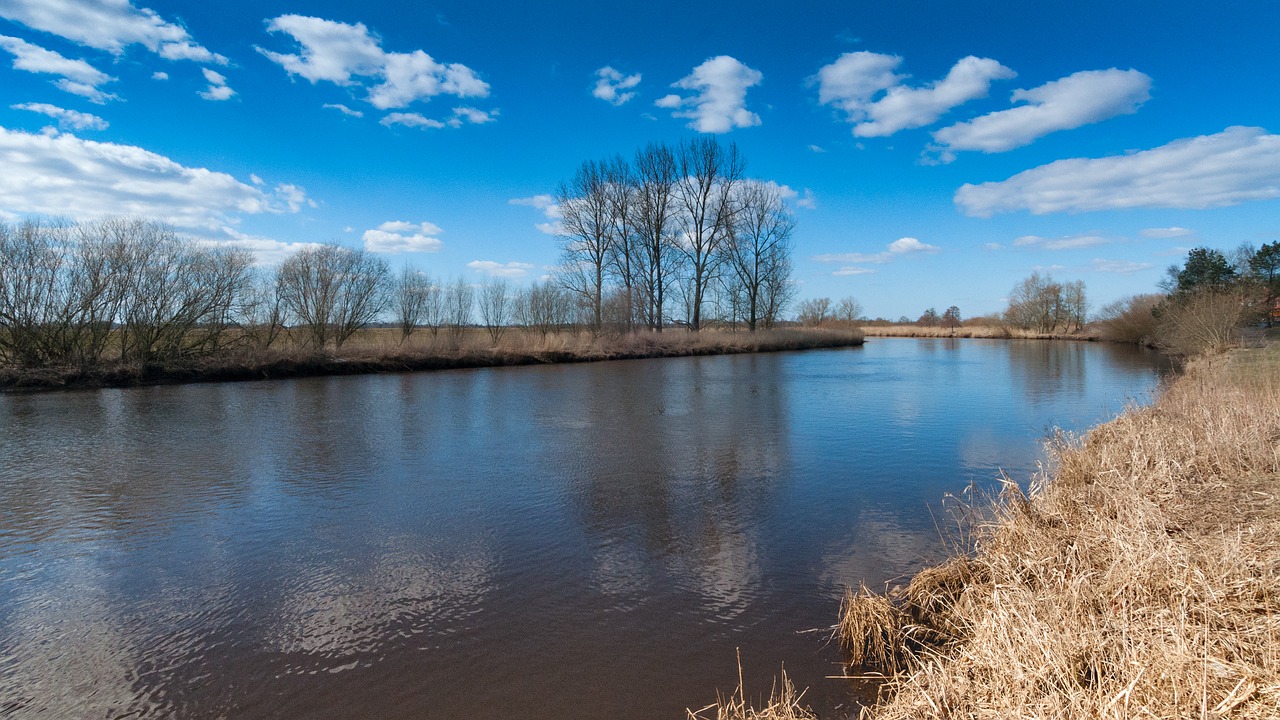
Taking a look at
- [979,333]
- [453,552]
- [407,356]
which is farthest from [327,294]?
[979,333]

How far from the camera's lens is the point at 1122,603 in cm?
297

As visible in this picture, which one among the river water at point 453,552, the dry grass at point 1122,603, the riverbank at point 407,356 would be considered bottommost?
the river water at point 453,552

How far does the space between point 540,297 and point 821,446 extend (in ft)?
80.0

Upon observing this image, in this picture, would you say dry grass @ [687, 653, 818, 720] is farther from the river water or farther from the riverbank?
the riverbank

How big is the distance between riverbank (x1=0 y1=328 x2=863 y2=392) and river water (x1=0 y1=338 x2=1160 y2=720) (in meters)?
6.54

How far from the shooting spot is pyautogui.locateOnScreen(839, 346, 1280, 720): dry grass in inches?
91.0

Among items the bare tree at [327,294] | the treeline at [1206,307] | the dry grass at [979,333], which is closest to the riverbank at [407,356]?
the bare tree at [327,294]

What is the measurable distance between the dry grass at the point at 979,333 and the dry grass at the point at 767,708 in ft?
187

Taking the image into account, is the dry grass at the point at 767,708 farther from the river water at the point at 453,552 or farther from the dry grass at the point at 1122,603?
the dry grass at the point at 1122,603

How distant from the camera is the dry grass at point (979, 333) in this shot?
174 feet

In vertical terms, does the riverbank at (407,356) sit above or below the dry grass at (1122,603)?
above

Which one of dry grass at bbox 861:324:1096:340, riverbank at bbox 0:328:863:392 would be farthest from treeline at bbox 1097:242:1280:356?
riverbank at bbox 0:328:863:392

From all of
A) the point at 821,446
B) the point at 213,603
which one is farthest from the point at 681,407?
the point at 213,603

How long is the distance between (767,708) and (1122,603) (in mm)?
1697
